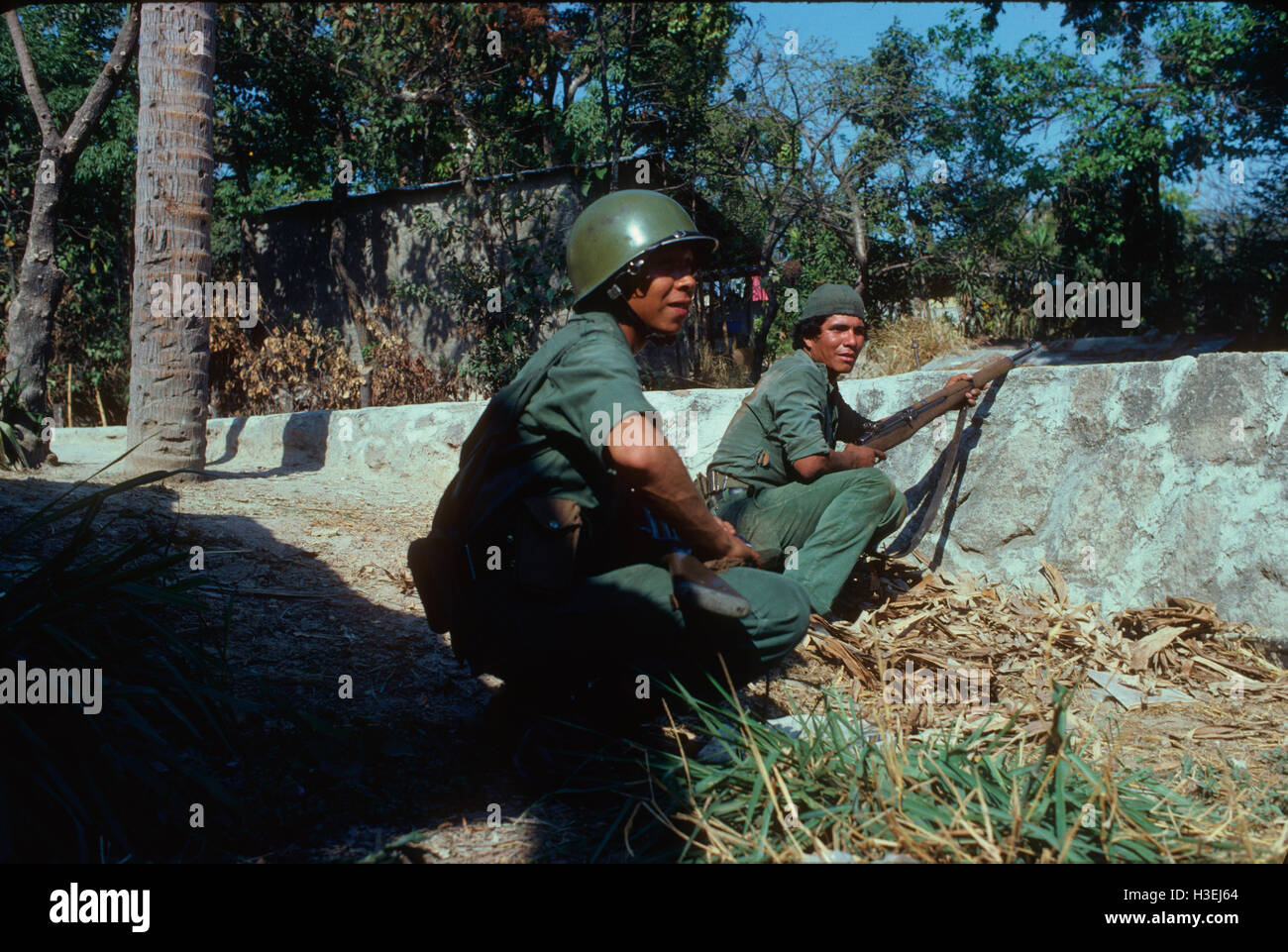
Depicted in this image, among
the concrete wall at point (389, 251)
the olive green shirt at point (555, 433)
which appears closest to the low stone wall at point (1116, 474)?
the olive green shirt at point (555, 433)

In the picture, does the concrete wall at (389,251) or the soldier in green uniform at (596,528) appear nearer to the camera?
the soldier in green uniform at (596,528)

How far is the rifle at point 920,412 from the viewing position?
4477mm

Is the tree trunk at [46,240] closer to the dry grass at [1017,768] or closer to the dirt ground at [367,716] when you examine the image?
Answer: the dirt ground at [367,716]

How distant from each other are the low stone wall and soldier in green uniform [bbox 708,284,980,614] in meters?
0.45

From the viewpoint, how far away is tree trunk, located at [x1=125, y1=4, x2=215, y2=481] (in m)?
5.70

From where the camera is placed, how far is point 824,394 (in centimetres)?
415

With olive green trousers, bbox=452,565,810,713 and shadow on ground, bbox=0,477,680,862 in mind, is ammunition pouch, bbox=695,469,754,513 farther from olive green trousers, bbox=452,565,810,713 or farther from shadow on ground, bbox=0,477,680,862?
olive green trousers, bbox=452,565,810,713

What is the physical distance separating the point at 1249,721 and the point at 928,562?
Result: 1.86m

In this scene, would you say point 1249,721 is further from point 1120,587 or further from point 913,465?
point 913,465

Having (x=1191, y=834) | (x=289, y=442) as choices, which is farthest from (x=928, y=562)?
(x=289, y=442)
